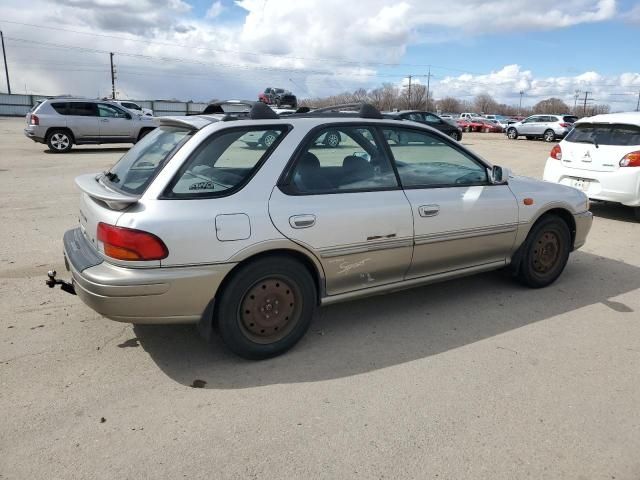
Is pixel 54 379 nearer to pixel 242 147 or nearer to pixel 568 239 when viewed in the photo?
pixel 242 147

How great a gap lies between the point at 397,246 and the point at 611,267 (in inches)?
128

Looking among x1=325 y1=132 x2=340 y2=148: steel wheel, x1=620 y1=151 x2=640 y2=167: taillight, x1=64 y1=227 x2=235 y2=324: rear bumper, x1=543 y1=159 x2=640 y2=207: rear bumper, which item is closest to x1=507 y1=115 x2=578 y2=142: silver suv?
x1=543 y1=159 x2=640 y2=207: rear bumper

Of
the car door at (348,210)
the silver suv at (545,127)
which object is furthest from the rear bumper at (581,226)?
the silver suv at (545,127)

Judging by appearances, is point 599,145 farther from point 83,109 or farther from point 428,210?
point 83,109

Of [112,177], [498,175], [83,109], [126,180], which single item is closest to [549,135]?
[83,109]

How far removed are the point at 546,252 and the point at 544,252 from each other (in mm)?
34

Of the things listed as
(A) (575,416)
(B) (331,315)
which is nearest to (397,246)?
(B) (331,315)

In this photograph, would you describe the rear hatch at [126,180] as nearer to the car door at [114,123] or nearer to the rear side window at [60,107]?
the rear side window at [60,107]

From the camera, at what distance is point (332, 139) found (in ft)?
12.2

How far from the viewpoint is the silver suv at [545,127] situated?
96.8ft

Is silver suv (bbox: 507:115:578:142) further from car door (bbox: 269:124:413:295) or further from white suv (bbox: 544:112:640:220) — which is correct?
car door (bbox: 269:124:413:295)

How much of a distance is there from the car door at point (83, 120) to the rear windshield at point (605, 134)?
13.8 meters

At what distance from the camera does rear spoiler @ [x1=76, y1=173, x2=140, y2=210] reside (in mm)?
3008

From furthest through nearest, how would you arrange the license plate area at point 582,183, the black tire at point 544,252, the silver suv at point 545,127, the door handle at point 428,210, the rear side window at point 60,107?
the silver suv at point 545,127 < the rear side window at point 60,107 < the license plate area at point 582,183 < the black tire at point 544,252 < the door handle at point 428,210
